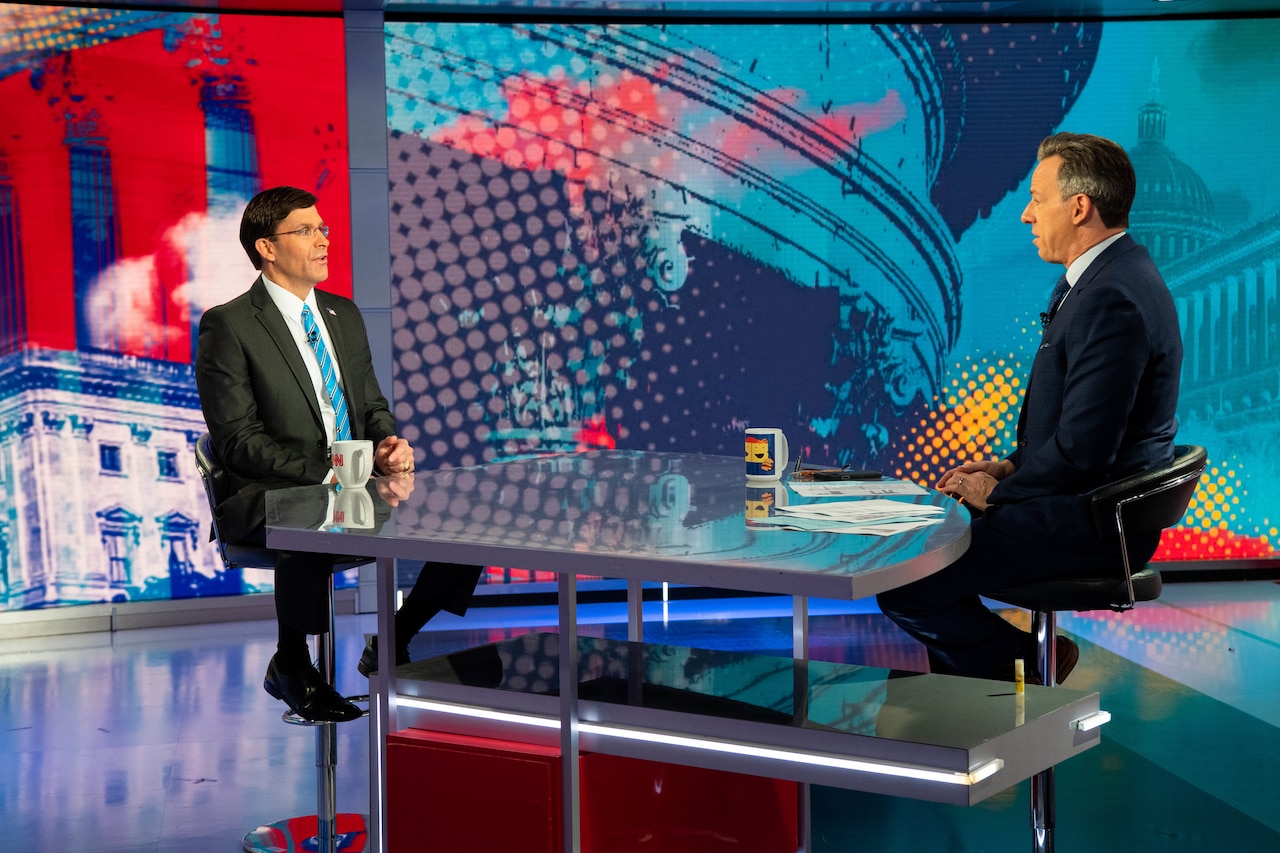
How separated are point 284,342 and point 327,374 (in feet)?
0.49

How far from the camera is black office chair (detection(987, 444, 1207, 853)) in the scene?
8.36 feet

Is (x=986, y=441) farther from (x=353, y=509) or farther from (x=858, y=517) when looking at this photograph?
(x=353, y=509)

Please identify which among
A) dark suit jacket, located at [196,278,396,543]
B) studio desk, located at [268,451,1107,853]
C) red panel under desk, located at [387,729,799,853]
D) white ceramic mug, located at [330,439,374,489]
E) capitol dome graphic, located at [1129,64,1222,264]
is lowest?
red panel under desk, located at [387,729,799,853]

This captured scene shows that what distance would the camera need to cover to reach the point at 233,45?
17.6ft

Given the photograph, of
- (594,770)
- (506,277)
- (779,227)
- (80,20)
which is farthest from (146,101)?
(594,770)

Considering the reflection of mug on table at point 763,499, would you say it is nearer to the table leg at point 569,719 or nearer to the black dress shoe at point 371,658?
the table leg at point 569,719

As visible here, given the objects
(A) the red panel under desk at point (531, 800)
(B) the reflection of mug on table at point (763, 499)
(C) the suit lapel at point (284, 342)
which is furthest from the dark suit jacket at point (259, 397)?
(B) the reflection of mug on table at point (763, 499)

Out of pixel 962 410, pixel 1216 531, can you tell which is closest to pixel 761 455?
pixel 962 410

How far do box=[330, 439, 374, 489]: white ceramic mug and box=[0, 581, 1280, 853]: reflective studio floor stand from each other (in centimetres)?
81

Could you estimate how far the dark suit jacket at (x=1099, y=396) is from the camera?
2.64 m

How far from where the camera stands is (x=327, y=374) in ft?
11.4

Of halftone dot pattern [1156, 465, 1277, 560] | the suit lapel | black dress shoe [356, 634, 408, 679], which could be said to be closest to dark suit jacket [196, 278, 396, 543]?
the suit lapel

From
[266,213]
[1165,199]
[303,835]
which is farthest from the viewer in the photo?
[1165,199]

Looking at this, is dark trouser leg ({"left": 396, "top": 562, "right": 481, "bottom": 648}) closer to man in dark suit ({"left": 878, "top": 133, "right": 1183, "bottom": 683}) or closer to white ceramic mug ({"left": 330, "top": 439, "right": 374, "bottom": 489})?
white ceramic mug ({"left": 330, "top": 439, "right": 374, "bottom": 489})
